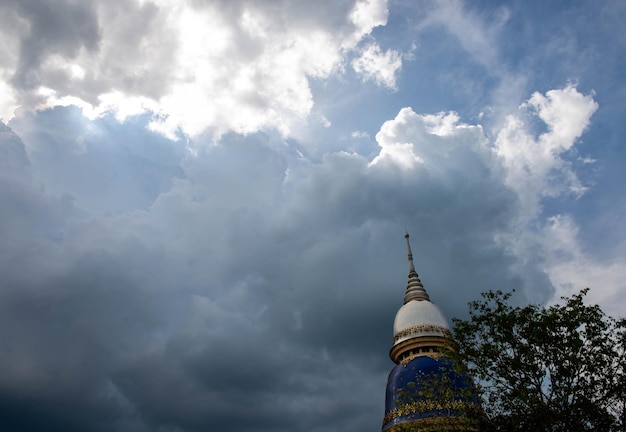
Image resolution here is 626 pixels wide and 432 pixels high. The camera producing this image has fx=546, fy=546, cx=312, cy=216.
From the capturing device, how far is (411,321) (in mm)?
61812

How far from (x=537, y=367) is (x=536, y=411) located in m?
3.06

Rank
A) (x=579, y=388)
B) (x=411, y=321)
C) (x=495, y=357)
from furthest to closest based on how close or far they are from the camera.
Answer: (x=411, y=321) < (x=495, y=357) < (x=579, y=388)

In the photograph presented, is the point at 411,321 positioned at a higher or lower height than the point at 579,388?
higher

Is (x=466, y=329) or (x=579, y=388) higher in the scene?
(x=466, y=329)

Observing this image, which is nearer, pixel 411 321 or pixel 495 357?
pixel 495 357

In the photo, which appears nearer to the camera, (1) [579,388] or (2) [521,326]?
(1) [579,388]

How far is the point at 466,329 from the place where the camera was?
32469mm

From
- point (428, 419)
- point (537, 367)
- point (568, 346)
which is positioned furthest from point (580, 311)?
point (428, 419)

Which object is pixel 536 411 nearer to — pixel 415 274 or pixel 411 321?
pixel 411 321

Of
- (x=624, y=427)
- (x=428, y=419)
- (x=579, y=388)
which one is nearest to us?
(x=624, y=427)

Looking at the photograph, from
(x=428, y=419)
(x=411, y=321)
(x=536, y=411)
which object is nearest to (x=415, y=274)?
(x=411, y=321)

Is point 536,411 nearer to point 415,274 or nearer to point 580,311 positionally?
point 580,311

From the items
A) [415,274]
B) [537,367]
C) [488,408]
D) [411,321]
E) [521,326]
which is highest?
[415,274]

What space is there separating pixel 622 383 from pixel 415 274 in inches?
1661
